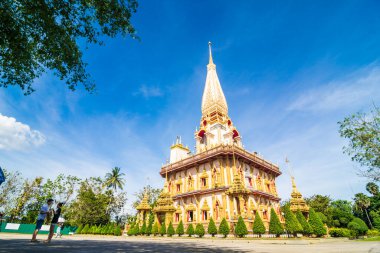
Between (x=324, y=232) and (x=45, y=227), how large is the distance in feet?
123

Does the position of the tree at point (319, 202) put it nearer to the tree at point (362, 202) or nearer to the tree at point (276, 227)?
the tree at point (362, 202)

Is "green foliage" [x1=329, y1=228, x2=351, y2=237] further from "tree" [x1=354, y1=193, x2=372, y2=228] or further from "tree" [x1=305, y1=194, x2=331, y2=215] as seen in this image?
"tree" [x1=354, y1=193, x2=372, y2=228]

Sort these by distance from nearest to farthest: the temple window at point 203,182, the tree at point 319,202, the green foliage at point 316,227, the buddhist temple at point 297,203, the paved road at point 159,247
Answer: the paved road at point 159,247 < the green foliage at point 316,227 < the buddhist temple at point 297,203 < the temple window at point 203,182 < the tree at point 319,202

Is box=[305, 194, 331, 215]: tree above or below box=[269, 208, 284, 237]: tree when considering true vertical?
above

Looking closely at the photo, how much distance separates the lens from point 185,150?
41625 mm

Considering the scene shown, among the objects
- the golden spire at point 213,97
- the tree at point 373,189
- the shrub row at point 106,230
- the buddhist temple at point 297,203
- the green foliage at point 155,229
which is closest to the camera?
the buddhist temple at point 297,203

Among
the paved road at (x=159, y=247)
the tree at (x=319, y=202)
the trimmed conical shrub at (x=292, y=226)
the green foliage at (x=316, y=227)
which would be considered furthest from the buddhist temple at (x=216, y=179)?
the tree at (x=319, y=202)

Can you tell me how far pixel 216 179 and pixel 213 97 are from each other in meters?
16.2

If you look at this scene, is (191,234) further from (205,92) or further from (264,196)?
(205,92)

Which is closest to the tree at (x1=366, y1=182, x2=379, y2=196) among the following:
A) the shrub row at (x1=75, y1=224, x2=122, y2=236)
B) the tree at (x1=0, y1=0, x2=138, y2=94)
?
the shrub row at (x1=75, y1=224, x2=122, y2=236)

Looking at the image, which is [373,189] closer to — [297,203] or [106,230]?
[297,203]

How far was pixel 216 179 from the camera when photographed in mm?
28844

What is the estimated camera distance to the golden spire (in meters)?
38.5

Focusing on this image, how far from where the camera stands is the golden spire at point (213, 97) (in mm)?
38513
